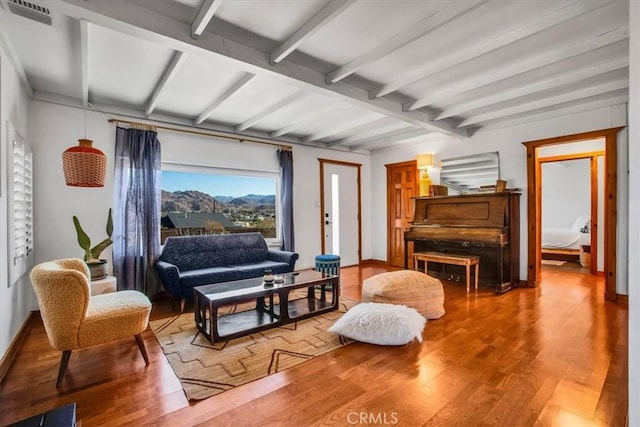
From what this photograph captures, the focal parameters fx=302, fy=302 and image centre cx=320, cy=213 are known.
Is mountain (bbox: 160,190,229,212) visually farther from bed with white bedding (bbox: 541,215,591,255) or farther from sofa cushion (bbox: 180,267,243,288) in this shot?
bed with white bedding (bbox: 541,215,591,255)

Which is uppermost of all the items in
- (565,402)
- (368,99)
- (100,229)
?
(368,99)

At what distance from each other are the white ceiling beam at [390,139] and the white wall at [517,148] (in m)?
0.33

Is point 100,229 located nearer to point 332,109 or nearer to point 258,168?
point 258,168

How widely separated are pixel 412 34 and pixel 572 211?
7572 millimetres

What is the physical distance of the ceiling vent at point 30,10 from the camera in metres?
1.93

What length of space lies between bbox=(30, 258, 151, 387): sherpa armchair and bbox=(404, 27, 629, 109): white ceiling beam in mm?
3509

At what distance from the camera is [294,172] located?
5.40m

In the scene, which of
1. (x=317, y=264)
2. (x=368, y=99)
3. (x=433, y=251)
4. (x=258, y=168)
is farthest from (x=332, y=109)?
(x=433, y=251)

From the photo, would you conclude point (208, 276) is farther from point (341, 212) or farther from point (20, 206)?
point (341, 212)

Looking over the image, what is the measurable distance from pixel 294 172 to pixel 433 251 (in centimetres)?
277

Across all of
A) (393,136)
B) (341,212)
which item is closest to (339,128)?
(393,136)

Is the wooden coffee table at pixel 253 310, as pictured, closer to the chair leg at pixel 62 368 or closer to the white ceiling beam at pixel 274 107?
the chair leg at pixel 62 368

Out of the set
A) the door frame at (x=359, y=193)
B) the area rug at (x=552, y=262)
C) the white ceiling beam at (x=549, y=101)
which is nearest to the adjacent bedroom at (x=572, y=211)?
the area rug at (x=552, y=262)

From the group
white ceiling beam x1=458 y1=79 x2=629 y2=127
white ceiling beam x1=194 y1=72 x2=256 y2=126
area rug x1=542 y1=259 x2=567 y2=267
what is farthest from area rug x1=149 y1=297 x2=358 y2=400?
area rug x1=542 y1=259 x2=567 y2=267
